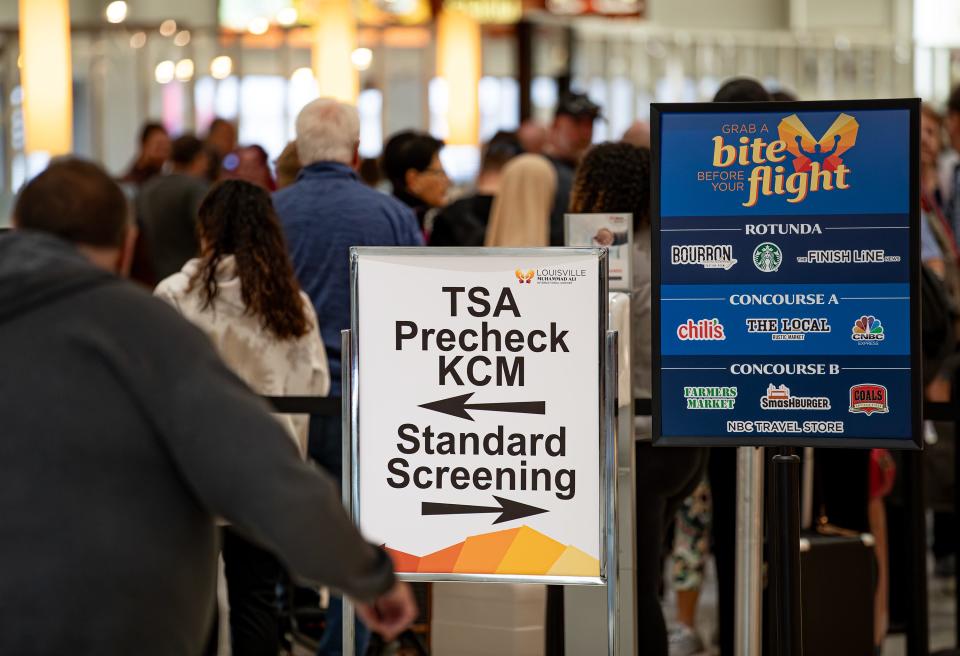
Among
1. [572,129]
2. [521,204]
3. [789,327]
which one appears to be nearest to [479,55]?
[572,129]

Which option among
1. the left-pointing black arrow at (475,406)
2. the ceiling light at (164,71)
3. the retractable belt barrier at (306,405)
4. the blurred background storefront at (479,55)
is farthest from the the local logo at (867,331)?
the ceiling light at (164,71)

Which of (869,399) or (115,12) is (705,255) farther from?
(115,12)

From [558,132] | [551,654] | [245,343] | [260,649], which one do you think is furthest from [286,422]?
[558,132]

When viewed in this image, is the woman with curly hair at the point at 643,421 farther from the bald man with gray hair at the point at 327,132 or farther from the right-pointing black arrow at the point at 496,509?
the bald man with gray hair at the point at 327,132

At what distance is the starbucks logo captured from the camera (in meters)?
3.31

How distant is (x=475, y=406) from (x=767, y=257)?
717 millimetres

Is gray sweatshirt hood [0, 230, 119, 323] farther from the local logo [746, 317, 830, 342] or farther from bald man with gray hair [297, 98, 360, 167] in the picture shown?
bald man with gray hair [297, 98, 360, 167]

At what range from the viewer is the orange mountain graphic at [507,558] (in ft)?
11.0

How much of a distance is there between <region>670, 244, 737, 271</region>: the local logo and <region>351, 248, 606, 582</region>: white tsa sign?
17cm

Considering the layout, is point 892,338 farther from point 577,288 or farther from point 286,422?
point 286,422

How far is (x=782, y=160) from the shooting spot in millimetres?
3316

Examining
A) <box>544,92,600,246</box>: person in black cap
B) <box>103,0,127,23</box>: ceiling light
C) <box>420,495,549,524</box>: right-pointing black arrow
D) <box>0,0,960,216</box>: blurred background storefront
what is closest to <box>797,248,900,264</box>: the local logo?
<box>420,495,549,524</box>: right-pointing black arrow

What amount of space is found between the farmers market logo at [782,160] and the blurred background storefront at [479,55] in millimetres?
6933

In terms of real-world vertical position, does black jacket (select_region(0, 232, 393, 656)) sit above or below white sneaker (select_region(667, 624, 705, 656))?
above
